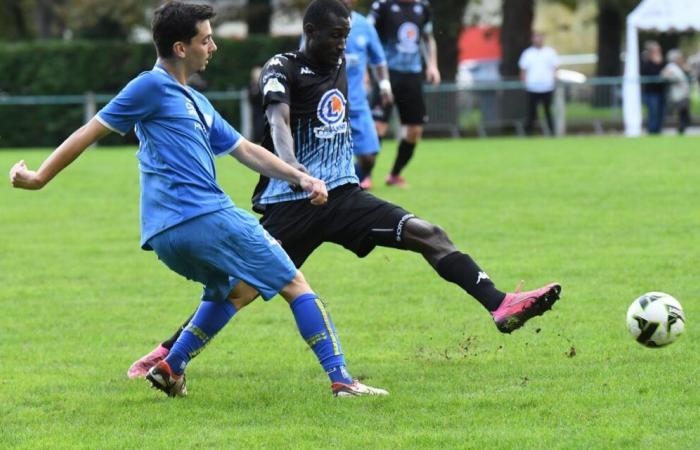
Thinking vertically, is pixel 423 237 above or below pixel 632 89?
above

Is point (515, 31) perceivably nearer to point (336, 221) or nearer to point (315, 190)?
point (336, 221)

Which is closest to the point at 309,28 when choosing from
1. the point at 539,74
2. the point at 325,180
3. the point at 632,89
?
the point at 325,180

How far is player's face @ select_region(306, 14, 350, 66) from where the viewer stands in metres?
6.37

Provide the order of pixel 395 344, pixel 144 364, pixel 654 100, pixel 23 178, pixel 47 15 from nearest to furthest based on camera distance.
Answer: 1. pixel 23 178
2. pixel 144 364
3. pixel 395 344
4. pixel 654 100
5. pixel 47 15

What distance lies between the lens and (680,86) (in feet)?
90.0

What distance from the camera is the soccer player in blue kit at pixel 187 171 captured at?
5.51 m

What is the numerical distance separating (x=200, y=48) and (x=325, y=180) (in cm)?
112

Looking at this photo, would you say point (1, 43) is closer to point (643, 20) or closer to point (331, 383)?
point (643, 20)

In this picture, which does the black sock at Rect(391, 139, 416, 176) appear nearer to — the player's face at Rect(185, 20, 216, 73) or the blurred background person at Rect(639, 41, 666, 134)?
the player's face at Rect(185, 20, 216, 73)


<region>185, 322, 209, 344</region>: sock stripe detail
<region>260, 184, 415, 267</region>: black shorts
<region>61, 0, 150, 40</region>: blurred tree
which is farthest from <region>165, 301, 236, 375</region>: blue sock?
<region>61, 0, 150, 40</region>: blurred tree

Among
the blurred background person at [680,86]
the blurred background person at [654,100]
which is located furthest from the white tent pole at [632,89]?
the blurred background person at [680,86]

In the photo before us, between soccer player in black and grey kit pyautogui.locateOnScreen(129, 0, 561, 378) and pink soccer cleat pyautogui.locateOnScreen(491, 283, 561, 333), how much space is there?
0.11 m

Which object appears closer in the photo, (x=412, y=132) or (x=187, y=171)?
(x=187, y=171)

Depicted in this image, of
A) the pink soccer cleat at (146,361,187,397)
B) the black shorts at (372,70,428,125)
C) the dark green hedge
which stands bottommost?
the dark green hedge
